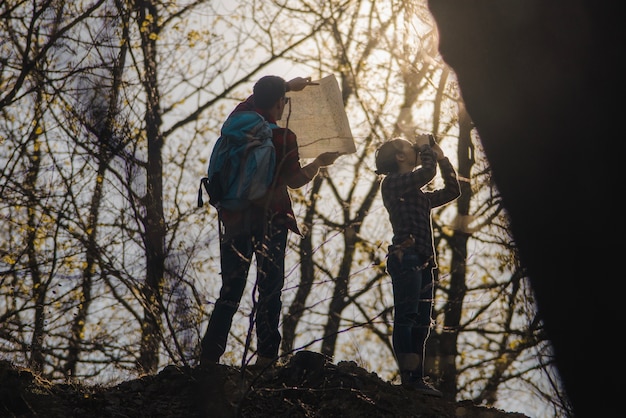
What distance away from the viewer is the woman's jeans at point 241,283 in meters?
4.21

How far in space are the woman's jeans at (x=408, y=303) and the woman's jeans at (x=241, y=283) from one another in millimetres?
700

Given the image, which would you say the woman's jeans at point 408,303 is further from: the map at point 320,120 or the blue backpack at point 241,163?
the blue backpack at point 241,163

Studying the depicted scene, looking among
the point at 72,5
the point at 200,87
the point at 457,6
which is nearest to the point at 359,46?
the point at 200,87

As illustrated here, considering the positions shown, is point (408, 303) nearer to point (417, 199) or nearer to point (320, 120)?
point (417, 199)

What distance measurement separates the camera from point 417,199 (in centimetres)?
473

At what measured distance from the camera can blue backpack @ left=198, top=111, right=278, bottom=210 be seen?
4.14 m

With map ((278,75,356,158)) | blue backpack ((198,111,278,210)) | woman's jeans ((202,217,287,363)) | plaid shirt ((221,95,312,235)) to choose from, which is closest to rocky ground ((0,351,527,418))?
woman's jeans ((202,217,287,363))

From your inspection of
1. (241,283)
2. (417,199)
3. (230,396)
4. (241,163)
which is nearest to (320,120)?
(241,163)

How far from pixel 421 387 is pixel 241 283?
130cm

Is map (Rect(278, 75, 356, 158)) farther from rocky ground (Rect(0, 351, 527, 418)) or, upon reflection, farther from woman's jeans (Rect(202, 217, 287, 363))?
rocky ground (Rect(0, 351, 527, 418))

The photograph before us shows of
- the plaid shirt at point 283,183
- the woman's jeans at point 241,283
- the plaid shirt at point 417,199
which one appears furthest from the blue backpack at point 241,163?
the plaid shirt at point 417,199

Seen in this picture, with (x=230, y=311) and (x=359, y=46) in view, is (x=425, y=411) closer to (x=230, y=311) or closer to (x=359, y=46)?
(x=230, y=311)

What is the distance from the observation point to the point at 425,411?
4.41 m

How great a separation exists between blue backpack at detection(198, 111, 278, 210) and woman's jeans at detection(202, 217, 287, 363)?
215 mm
